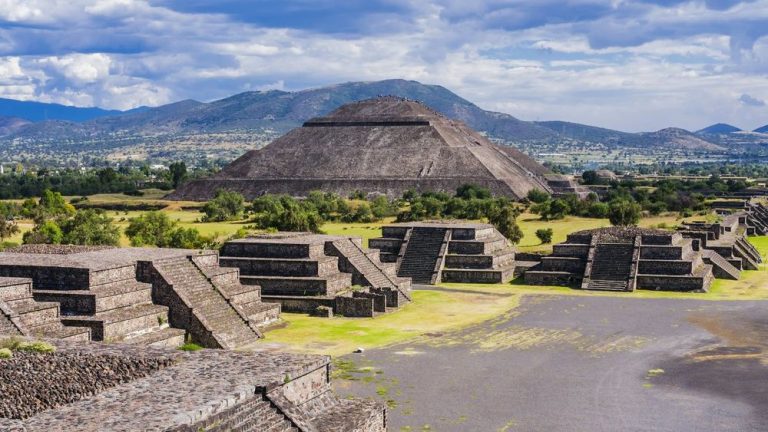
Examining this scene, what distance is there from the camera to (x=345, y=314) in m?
44.1

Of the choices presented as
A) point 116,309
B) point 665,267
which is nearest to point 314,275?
point 116,309

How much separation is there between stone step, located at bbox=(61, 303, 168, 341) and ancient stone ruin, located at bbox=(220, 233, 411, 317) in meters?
9.31

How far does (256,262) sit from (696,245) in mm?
30687

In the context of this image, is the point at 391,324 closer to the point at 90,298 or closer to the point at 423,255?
the point at 90,298

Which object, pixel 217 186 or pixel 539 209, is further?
pixel 217 186

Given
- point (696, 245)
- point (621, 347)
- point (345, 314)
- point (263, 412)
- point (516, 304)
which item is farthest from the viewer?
point (696, 245)

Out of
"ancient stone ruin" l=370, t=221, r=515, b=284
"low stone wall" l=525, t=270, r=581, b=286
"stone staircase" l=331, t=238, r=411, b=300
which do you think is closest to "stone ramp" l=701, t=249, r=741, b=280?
"low stone wall" l=525, t=270, r=581, b=286

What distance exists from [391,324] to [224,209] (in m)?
59.1

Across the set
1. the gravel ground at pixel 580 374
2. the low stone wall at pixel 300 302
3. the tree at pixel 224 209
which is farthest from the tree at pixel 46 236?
the tree at pixel 224 209

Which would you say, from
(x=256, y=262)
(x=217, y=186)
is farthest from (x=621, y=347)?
(x=217, y=186)

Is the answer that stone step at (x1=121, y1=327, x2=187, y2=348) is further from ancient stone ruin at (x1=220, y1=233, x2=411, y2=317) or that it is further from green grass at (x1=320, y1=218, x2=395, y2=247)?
green grass at (x1=320, y1=218, x2=395, y2=247)

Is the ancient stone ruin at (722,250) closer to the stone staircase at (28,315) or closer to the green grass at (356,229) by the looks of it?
the green grass at (356,229)

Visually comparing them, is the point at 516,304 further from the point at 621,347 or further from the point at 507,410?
the point at 507,410

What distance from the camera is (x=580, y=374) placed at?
1273 inches
